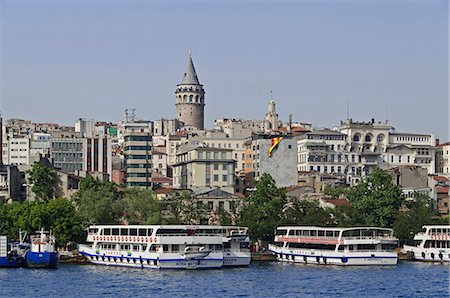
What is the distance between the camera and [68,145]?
104062mm

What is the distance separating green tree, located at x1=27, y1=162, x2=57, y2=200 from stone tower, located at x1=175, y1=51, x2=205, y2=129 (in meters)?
82.1

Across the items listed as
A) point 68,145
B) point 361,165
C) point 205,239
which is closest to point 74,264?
point 205,239

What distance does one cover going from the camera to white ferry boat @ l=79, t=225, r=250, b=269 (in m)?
56.4

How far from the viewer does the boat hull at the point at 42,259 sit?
189ft

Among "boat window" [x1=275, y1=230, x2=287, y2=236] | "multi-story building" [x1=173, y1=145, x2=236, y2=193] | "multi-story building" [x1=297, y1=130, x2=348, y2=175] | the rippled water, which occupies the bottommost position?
the rippled water

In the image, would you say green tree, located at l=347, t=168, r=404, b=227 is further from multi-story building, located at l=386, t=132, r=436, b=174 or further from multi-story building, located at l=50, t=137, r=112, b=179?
multi-story building, located at l=386, t=132, r=436, b=174

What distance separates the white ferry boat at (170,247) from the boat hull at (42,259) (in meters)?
3.64

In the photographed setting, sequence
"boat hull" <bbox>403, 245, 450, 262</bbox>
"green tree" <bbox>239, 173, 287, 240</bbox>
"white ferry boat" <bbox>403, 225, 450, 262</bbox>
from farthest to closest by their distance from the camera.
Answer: "green tree" <bbox>239, 173, 287, 240</bbox>, "white ferry boat" <bbox>403, 225, 450, 262</bbox>, "boat hull" <bbox>403, 245, 450, 262</bbox>

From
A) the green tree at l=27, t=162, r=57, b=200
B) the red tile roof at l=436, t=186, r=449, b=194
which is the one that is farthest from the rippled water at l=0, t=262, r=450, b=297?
the red tile roof at l=436, t=186, r=449, b=194

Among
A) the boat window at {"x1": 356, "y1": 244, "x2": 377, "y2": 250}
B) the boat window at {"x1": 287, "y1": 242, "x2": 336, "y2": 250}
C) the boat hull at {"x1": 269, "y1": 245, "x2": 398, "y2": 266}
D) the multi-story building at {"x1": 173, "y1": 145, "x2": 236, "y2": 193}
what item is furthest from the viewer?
the multi-story building at {"x1": 173, "y1": 145, "x2": 236, "y2": 193}

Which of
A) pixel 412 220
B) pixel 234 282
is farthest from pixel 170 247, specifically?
pixel 412 220

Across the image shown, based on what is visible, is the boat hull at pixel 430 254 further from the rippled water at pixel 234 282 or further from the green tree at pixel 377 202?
the green tree at pixel 377 202

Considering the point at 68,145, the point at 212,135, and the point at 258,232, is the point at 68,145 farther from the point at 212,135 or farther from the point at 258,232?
the point at 258,232

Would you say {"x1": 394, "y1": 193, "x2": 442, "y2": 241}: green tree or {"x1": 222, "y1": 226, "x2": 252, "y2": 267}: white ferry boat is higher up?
{"x1": 394, "y1": 193, "x2": 442, "y2": 241}: green tree
